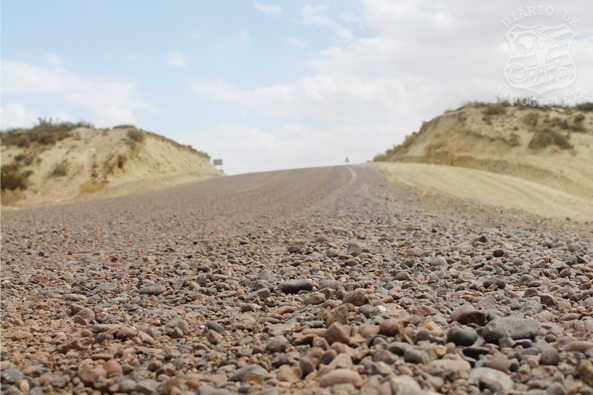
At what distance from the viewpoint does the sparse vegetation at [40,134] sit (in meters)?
31.8

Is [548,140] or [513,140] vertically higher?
[513,140]

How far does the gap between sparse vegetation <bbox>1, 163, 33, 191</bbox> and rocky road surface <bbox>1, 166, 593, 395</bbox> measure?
21.9 metres

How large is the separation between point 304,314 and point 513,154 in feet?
97.8

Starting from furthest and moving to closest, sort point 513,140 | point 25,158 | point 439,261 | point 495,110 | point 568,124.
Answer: point 495,110, point 568,124, point 513,140, point 25,158, point 439,261

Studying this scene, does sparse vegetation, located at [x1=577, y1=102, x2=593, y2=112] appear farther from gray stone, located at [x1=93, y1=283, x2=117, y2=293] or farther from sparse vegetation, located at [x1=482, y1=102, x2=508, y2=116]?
gray stone, located at [x1=93, y1=283, x2=117, y2=293]

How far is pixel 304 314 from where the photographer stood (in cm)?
329

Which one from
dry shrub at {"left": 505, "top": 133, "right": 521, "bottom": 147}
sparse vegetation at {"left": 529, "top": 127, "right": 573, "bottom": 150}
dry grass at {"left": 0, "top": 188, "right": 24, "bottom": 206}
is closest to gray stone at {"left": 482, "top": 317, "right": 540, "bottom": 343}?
dry grass at {"left": 0, "top": 188, "right": 24, "bottom": 206}

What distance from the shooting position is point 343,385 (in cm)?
214

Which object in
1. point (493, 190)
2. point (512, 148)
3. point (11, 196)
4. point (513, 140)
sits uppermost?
point (513, 140)

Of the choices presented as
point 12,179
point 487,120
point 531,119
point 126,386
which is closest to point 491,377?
point 126,386

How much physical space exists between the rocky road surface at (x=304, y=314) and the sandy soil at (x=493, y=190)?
9.64 meters

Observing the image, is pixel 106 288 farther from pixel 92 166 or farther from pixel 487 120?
pixel 487 120

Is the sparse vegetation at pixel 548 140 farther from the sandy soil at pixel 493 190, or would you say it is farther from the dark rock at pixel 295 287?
the dark rock at pixel 295 287

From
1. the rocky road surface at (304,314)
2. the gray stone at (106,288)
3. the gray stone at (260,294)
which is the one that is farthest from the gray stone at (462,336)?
the gray stone at (106,288)
